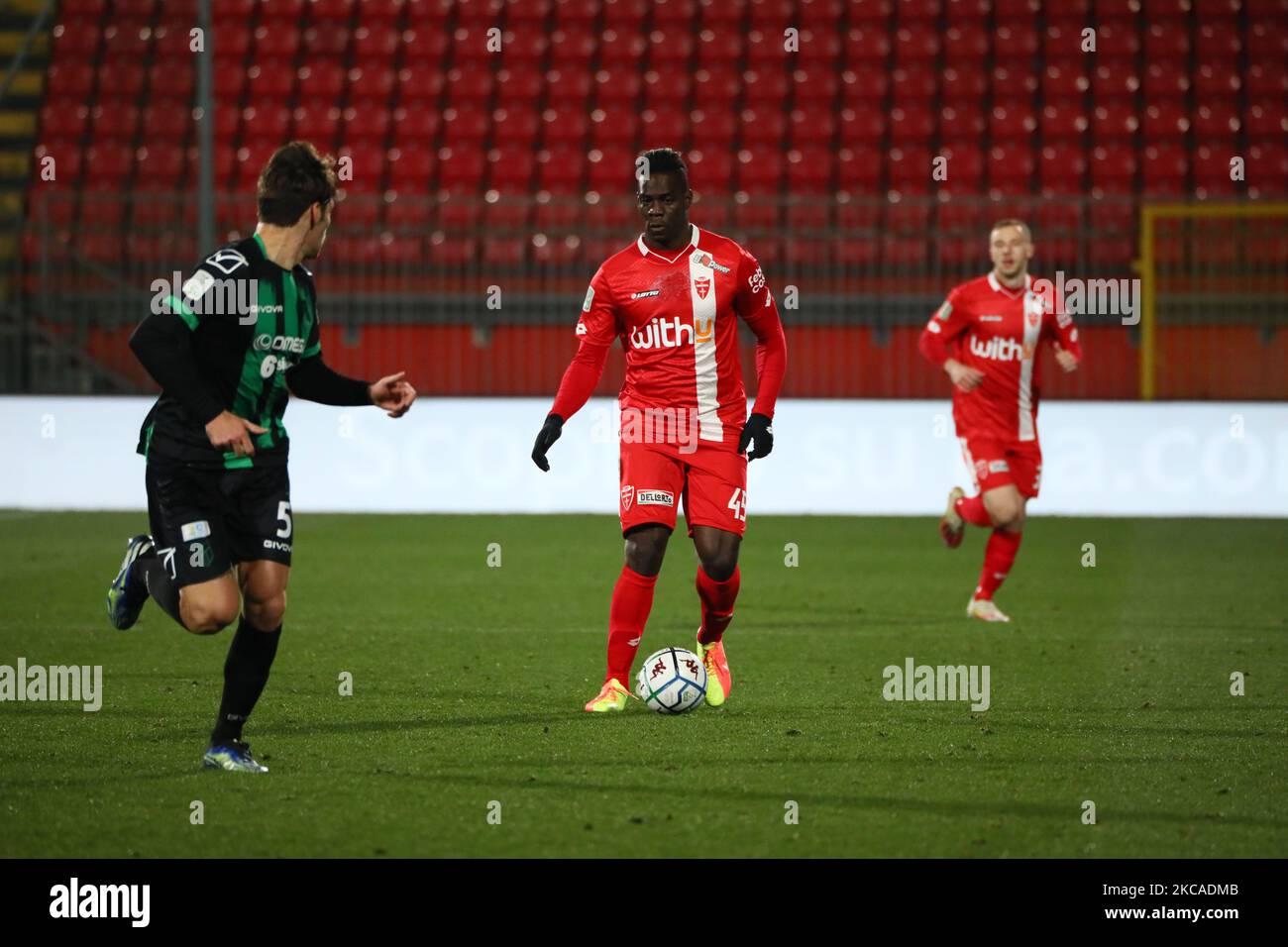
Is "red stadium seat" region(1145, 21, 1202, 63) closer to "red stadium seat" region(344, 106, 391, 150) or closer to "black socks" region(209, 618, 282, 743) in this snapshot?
"red stadium seat" region(344, 106, 391, 150)

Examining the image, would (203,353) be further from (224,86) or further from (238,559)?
(224,86)

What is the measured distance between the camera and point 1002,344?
9250 millimetres

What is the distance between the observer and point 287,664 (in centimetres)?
732

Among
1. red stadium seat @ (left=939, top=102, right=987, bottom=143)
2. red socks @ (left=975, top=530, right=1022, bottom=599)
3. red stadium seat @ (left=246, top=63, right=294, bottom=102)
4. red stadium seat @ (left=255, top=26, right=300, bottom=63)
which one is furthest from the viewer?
red stadium seat @ (left=255, top=26, right=300, bottom=63)

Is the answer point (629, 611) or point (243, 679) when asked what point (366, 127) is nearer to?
point (629, 611)

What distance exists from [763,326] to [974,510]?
333 centimetres

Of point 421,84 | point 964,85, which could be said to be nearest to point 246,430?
point 964,85

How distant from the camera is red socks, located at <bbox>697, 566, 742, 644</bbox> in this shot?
6367mm

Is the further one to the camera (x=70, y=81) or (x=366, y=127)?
(x=70, y=81)

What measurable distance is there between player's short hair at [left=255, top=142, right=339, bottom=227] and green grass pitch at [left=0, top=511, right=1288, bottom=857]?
1.61 metres

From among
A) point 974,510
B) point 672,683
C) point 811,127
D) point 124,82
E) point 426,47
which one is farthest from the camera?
point 426,47
